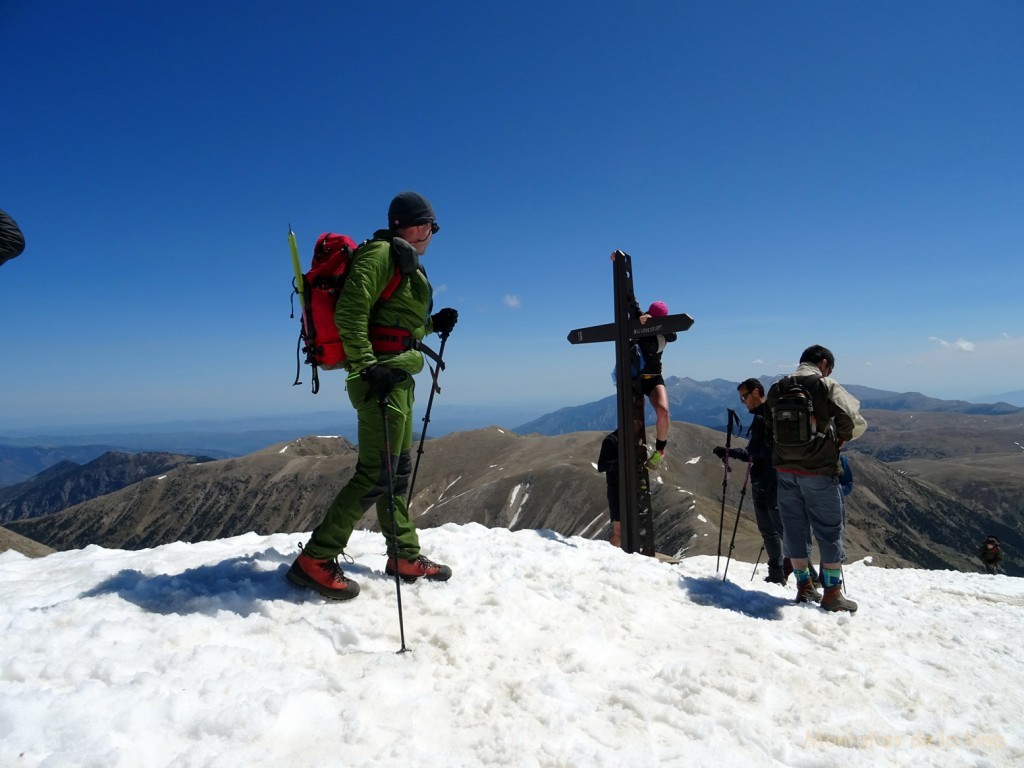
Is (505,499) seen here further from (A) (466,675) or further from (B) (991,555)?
(A) (466,675)

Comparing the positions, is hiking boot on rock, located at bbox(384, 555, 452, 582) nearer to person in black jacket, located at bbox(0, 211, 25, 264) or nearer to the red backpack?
the red backpack

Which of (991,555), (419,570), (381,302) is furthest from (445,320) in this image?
(991,555)

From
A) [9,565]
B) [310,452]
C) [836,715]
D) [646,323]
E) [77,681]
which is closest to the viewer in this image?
[77,681]

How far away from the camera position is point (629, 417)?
34.7 ft

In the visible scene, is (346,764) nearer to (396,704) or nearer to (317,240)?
(396,704)

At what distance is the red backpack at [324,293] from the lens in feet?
18.7

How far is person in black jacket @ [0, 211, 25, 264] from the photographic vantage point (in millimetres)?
4762

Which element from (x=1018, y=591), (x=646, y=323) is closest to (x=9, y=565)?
(x=646, y=323)

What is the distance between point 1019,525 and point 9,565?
245913 mm

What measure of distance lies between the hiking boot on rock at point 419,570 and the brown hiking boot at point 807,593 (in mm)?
4978

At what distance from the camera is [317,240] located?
5.94 metres

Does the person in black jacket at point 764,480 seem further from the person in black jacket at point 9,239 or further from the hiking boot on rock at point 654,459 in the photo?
the person in black jacket at point 9,239

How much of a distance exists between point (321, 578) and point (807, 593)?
21.4 ft

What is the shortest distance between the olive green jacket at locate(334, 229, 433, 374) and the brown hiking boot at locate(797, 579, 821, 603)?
6.13 m
